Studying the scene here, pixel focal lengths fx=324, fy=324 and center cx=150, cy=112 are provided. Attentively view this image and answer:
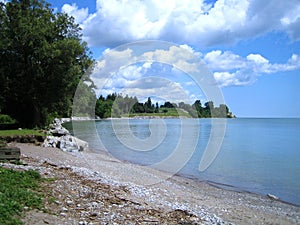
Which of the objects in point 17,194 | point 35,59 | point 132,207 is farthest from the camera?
point 35,59

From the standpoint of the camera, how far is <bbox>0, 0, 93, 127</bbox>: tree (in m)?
29.2

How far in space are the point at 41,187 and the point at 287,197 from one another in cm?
1248

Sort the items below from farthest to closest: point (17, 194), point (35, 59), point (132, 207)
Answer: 1. point (35, 59)
2. point (132, 207)
3. point (17, 194)

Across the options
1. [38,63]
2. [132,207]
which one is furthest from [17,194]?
[38,63]

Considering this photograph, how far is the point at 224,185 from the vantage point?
18.5 m

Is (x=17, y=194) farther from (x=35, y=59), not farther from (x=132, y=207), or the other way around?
(x=35, y=59)

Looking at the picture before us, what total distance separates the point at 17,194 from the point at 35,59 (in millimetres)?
24833

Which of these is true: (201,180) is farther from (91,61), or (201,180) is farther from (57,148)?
(91,61)

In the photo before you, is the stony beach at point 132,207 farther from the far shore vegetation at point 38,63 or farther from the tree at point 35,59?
the tree at point 35,59

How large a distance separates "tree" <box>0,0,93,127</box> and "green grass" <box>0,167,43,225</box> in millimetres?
20508

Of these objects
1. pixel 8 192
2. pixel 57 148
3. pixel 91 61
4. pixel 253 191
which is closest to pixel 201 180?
pixel 253 191

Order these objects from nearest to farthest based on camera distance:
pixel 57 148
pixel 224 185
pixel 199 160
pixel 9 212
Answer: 1. pixel 9 212
2. pixel 224 185
3. pixel 57 148
4. pixel 199 160

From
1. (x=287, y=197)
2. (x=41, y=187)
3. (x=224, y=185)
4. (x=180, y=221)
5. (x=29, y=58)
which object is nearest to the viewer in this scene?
(x=180, y=221)

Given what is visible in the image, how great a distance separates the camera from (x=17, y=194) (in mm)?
7961
